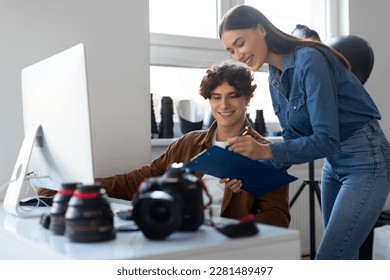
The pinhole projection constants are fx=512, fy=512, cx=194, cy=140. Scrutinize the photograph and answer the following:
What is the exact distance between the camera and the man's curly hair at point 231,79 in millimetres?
1974

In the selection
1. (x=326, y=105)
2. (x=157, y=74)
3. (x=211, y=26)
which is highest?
(x=211, y=26)

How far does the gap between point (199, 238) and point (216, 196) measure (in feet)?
2.85

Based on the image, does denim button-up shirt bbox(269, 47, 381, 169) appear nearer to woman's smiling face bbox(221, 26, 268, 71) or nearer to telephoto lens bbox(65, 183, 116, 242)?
woman's smiling face bbox(221, 26, 268, 71)

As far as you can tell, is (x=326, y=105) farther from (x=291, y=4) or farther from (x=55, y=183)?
(x=291, y=4)

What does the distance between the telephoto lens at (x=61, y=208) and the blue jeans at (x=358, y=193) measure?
79cm

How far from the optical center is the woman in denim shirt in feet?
4.66

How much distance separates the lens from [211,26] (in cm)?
A: 293

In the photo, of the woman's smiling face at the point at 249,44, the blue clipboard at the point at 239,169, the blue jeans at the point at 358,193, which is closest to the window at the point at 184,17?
the woman's smiling face at the point at 249,44

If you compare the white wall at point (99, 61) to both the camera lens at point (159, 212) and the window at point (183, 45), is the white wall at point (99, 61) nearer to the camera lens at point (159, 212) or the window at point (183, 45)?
the window at point (183, 45)

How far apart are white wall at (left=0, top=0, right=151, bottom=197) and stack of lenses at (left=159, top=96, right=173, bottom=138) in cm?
19

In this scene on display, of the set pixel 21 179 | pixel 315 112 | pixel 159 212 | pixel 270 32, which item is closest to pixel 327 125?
pixel 315 112

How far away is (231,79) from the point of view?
198cm

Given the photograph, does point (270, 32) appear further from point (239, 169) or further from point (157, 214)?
point (157, 214)
